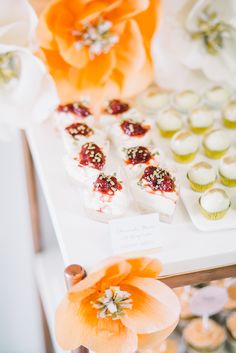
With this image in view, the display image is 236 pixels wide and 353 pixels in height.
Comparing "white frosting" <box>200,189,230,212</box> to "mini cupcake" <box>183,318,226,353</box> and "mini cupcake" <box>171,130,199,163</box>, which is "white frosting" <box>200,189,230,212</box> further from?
"mini cupcake" <box>183,318,226,353</box>

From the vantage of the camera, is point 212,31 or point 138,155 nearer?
point 138,155

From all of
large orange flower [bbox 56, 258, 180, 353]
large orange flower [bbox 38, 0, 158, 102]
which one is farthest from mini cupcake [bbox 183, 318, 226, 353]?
large orange flower [bbox 38, 0, 158, 102]

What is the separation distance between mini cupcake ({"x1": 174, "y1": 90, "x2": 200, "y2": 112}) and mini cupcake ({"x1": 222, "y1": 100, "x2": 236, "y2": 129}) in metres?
0.09

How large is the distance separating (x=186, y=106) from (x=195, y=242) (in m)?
0.42

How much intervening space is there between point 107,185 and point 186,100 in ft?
1.29

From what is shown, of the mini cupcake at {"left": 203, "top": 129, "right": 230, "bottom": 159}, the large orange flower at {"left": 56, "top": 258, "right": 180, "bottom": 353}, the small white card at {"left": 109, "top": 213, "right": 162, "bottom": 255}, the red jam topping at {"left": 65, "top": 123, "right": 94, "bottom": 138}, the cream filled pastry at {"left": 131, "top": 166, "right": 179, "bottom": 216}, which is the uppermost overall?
the red jam topping at {"left": 65, "top": 123, "right": 94, "bottom": 138}

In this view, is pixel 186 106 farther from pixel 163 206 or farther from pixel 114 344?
pixel 114 344

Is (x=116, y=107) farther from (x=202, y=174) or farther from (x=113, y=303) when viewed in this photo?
(x=113, y=303)

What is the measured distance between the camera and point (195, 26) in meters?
1.24

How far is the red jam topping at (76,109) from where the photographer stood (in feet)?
4.08

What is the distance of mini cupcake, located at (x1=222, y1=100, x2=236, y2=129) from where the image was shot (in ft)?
4.12

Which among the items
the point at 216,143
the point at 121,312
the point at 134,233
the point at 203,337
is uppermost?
the point at 216,143

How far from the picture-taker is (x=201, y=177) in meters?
1.11

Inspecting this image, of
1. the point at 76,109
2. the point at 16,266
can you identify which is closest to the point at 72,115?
the point at 76,109
